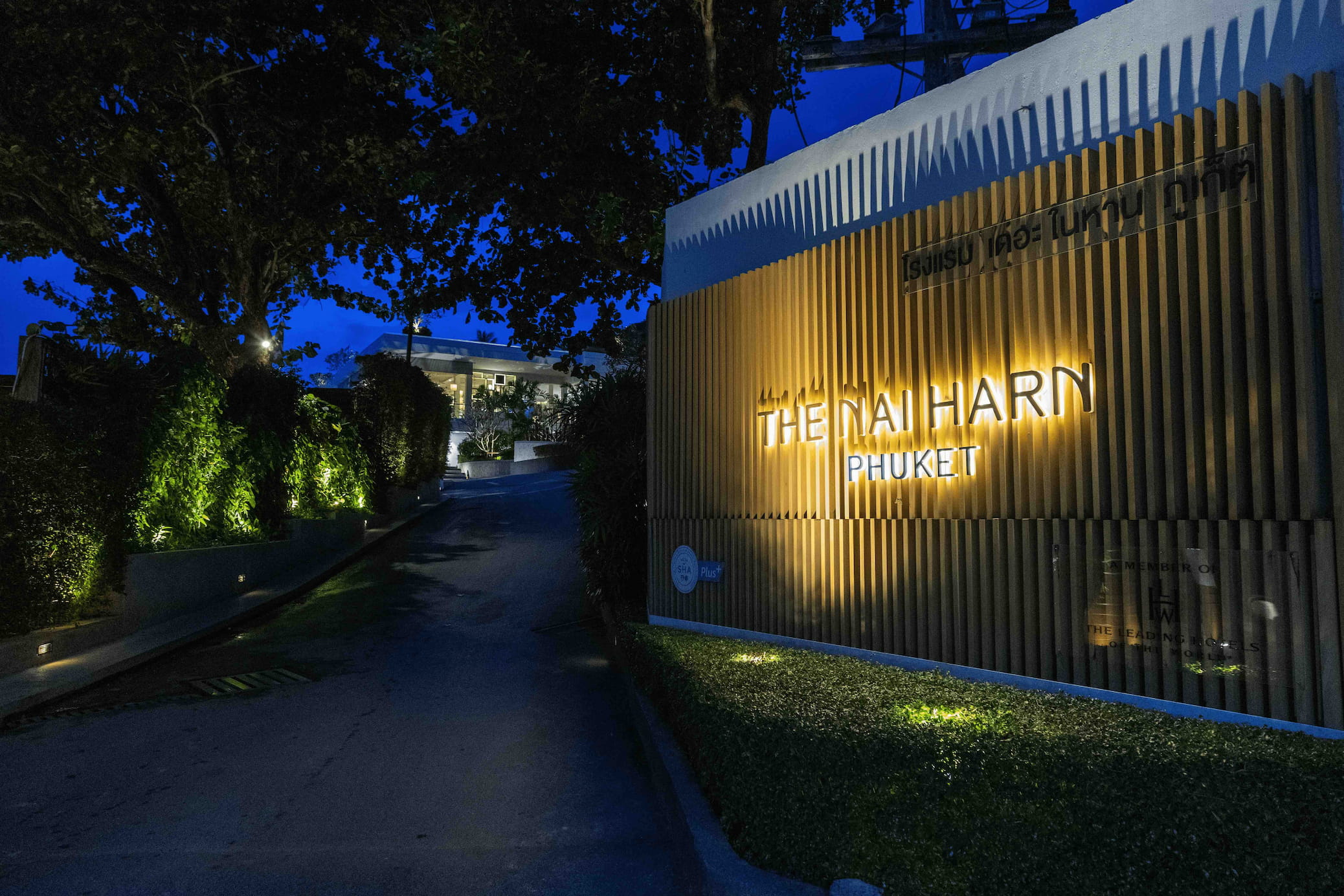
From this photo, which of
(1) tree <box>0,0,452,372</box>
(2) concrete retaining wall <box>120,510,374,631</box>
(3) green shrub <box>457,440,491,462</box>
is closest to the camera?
(2) concrete retaining wall <box>120,510,374,631</box>

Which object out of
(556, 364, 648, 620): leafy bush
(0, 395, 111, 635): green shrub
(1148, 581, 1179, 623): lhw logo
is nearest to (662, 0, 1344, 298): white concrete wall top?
(1148, 581, 1179, 623): lhw logo

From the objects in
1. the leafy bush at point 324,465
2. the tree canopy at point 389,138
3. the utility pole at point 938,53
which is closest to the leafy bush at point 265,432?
the leafy bush at point 324,465

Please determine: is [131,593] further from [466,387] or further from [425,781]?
[466,387]

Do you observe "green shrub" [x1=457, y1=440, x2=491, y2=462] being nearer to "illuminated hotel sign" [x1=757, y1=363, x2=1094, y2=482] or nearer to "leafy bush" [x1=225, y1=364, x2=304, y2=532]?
"leafy bush" [x1=225, y1=364, x2=304, y2=532]

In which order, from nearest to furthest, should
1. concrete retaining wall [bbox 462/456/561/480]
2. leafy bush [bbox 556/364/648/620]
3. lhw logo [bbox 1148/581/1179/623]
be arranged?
lhw logo [bbox 1148/581/1179/623] < leafy bush [bbox 556/364/648/620] < concrete retaining wall [bbox 462/456/561/480]

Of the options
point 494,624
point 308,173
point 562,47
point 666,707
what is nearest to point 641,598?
point 494,624

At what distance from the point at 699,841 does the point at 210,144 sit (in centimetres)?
1674

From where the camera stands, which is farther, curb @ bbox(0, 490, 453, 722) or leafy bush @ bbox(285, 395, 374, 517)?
Result: leafy bush @ bbox(285, 395, 374, 517)

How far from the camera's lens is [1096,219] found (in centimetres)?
524

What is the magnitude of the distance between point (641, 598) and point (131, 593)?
6.10 m

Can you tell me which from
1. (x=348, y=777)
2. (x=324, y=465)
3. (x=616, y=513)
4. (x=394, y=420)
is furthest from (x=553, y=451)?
(x=348, y=777)

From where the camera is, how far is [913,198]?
693cm

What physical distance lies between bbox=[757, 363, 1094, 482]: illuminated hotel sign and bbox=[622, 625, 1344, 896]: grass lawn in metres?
1.76

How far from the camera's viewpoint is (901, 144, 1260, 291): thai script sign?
4.64 metres
